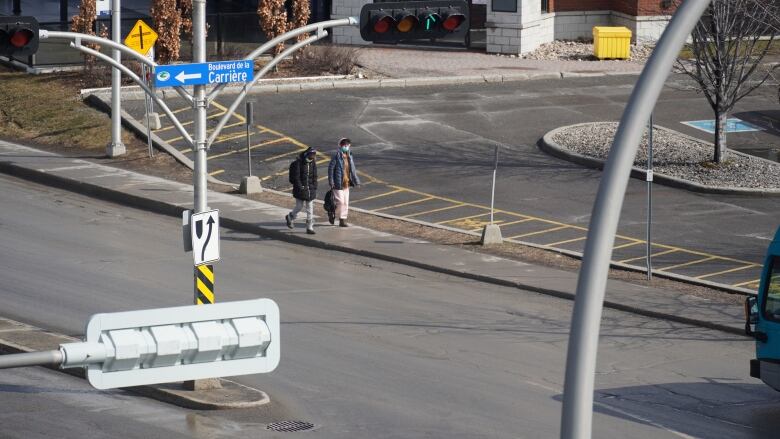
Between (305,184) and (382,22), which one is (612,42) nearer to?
(305,184)

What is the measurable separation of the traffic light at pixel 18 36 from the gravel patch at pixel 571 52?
29.7 m

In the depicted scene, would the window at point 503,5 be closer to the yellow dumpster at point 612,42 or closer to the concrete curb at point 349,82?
the yellow dumpster at point 612,42

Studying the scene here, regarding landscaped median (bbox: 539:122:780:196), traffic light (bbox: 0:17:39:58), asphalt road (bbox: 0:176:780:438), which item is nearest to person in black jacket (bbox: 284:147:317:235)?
asphalt road (bbox: 0:176:780:438)

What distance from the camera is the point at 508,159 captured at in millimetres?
31938

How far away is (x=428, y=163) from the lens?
31.3m

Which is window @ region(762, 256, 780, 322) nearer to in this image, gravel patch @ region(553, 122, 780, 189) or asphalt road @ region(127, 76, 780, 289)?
asphalt road @ region(127, 76, 780, 289)

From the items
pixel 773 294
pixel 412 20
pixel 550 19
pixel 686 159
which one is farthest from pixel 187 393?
pixel 550 19

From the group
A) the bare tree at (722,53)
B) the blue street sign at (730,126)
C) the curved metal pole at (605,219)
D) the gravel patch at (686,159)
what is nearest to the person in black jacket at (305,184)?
the gravel patch at (686,159)

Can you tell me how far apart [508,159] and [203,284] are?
16.4 m

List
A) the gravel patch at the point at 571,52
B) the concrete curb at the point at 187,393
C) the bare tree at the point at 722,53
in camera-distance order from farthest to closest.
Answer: the gravel patch at the point at 571,52 < the bare tree at the point at 722,53 < the concrete curb at the point at 187,393

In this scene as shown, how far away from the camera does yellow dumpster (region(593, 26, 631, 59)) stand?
4394 cm

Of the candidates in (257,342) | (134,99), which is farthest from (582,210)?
(257,342)

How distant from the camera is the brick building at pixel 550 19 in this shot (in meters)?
44.3

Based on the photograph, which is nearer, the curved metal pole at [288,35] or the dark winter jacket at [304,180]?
the curved metal pole at [288,35]
